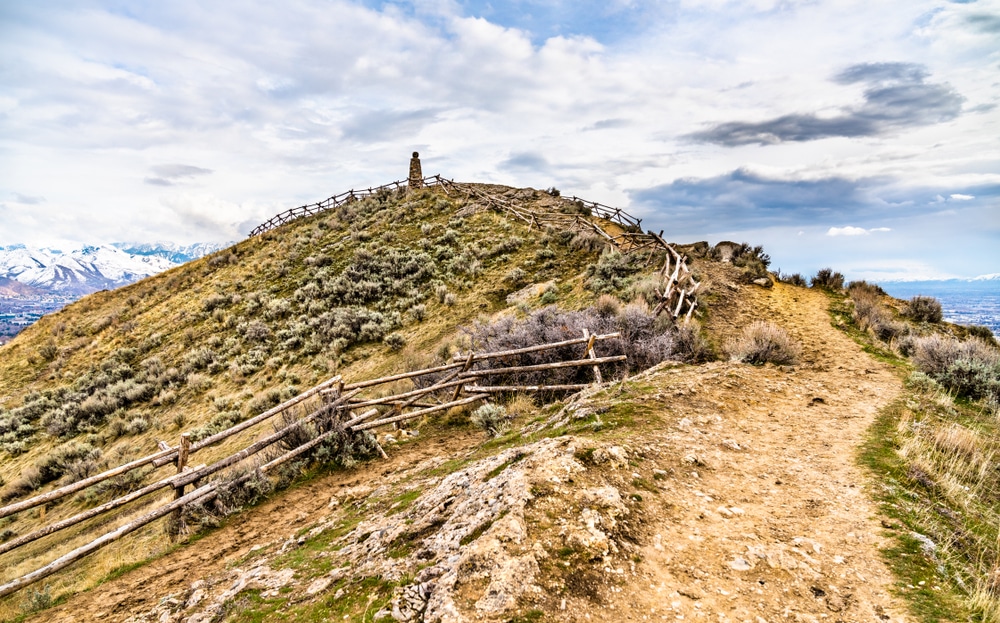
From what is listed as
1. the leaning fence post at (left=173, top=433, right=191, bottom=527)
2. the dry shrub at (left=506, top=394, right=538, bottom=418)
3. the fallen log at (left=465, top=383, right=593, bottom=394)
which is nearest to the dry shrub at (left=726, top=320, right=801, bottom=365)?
the fallen log at (left=465, top=383, right=593, bottom=394)

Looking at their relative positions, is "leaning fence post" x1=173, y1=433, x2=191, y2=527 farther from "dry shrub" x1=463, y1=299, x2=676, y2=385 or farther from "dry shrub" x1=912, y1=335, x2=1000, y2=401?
"dry shrub" x1=912, y1=335, x2=1000, y2=401

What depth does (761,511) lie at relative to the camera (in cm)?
456

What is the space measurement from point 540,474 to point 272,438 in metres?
6.17

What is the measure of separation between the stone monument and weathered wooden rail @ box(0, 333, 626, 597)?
28095mm

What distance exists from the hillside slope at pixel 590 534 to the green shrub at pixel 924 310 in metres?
9.72

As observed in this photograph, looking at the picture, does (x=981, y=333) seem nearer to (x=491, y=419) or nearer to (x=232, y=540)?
(x=491, y=419)

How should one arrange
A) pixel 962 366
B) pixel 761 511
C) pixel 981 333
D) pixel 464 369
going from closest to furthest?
pixel 761 511, pixel 962 366, pixel 464 369, pixel 981 333

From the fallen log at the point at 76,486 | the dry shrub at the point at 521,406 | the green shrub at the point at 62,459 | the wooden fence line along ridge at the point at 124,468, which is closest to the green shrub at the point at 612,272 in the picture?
the dry shrub at the point at 521,406

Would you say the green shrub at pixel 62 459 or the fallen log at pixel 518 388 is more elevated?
the fallen log at pixel 518 388

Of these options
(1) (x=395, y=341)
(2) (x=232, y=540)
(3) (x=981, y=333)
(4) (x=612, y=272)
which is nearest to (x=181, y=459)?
(2) (x=232, y=540)

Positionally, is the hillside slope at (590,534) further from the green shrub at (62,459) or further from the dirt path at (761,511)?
the green shrub at (62,459)

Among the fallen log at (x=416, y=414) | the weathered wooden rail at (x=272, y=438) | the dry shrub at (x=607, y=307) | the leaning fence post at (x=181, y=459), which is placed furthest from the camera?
the dry shrub at (x=607, y=307)

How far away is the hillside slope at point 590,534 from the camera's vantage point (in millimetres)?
3414

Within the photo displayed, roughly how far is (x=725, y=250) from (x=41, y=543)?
26168mm
